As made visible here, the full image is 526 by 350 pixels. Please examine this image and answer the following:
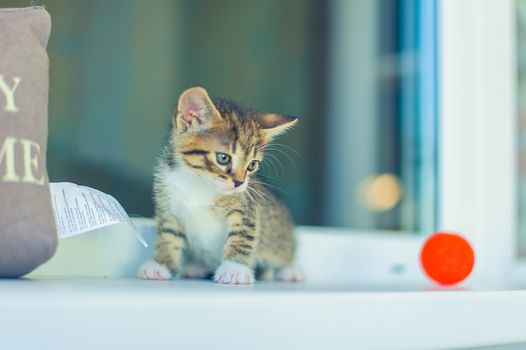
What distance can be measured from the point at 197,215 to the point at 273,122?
170 millimetres

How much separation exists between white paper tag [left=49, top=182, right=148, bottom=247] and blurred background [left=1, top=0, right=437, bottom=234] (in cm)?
10

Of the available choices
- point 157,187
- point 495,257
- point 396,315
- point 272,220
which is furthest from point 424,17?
point 396,315

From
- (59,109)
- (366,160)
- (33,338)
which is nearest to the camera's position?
(33,338)

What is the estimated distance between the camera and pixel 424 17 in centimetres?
155

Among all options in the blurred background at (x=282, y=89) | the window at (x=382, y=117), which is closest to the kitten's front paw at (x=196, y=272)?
the blurred background at (x=282, y=89)

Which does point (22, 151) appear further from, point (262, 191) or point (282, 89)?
point (282, 89)

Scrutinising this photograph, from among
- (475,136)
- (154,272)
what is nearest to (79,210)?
(154,272)

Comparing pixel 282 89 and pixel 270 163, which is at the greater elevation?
pixel 282 89

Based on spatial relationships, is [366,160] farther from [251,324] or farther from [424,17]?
[251,324]

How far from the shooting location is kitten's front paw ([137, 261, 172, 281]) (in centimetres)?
88

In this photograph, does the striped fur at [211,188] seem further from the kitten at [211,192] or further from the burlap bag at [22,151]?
the burlap bag at [22,151]

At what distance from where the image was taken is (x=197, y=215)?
91cm

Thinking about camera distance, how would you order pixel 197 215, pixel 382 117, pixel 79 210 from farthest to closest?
1. pixel 382 117
2. pixel 197 215
3. pixel 79 210

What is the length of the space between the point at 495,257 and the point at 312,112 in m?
0.61
